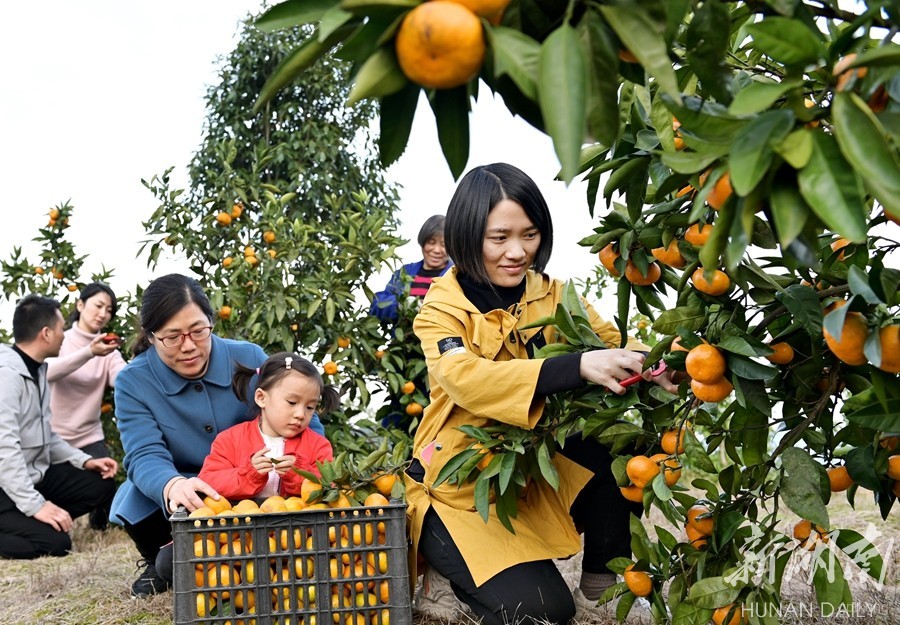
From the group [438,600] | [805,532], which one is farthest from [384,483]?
[805,532]

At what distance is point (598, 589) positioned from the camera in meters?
2.23

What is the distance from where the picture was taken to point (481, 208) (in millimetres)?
2051

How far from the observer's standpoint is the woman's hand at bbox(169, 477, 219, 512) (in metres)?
2.14

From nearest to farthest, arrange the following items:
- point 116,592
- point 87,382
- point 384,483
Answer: point 384,483 < point 116,592 < point 87,382

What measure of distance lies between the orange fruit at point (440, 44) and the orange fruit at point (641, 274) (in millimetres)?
920

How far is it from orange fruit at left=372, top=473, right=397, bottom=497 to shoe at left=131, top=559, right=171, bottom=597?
981mm

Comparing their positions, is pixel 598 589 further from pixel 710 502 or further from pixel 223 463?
pixel 223 463

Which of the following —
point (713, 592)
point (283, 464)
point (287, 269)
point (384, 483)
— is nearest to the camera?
point (713, 592)

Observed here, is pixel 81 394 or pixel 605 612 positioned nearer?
pixel 605 612

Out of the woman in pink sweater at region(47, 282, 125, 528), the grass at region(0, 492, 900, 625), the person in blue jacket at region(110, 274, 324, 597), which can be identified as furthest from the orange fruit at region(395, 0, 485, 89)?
the woman in pink sweater at region(47, 282, 125, 528)

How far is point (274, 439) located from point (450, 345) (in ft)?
2.51

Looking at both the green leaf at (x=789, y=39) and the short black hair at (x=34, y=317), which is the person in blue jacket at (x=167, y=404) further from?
the green leaf at (x=789, y=39)

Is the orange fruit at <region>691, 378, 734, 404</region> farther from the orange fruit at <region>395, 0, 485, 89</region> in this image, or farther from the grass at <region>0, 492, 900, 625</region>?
the orange fruit at <region>395, 0, 485, 89</region>

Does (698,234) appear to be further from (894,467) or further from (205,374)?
(205,374)
